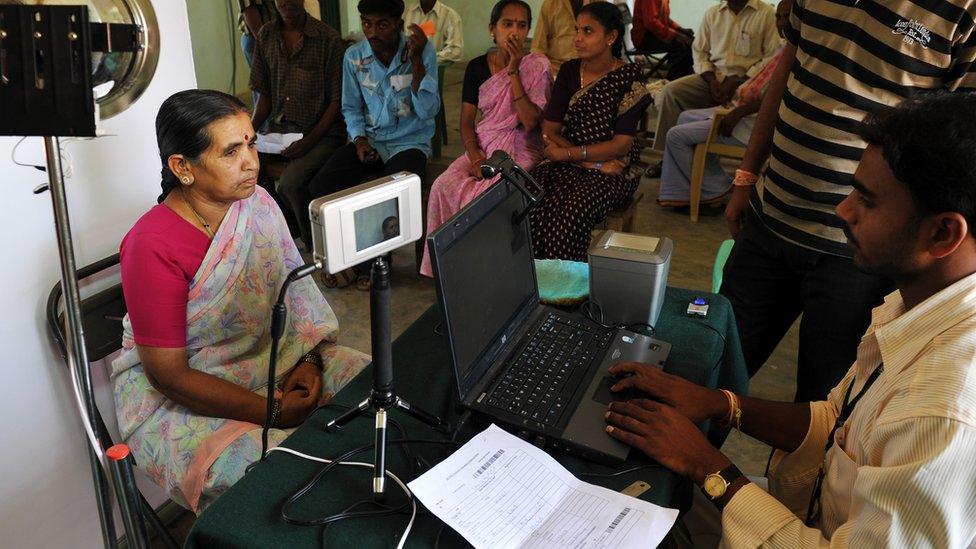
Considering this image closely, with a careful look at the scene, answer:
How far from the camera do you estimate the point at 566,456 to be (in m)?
1.02

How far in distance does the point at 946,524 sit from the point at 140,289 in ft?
4.21

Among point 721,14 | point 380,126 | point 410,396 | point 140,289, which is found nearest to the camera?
point 410,396

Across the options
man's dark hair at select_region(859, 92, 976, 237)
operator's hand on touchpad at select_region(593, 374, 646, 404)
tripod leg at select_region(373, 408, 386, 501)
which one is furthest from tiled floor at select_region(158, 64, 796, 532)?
man's dark hair at select_region(859, 92, 976, 237)

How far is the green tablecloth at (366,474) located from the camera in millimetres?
874

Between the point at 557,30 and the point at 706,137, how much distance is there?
1.03m

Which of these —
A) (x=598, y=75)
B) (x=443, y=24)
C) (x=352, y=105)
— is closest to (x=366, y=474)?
(x=598, y=75)

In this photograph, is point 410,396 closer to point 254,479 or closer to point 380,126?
point 254,479

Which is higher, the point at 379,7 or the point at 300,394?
the point at 379,7

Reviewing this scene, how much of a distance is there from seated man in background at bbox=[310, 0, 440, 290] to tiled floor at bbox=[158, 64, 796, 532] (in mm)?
177

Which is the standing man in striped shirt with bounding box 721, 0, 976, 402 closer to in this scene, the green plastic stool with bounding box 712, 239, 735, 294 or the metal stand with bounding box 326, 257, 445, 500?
the green plastic stool with bounding box 712, 239, 735, 294

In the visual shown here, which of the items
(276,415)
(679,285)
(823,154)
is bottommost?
(679,285)

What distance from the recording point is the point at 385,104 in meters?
3.23

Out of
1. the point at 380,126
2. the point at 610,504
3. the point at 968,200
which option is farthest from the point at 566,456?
the point at 380,126

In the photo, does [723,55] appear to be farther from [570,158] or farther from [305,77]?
[305,77]
